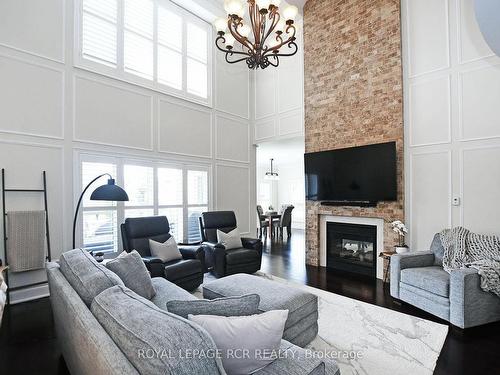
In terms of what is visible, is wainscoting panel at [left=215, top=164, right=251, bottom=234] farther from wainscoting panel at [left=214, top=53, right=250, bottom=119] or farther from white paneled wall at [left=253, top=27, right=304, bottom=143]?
wainscoting panel at [left=214, top=53, right=250, bottom=119]

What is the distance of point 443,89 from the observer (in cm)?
387

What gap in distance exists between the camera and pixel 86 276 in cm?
175

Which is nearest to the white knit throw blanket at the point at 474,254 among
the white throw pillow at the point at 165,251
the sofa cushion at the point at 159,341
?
the sofa cushion at the point at 159,341

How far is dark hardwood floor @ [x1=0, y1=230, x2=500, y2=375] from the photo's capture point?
2.20 meters

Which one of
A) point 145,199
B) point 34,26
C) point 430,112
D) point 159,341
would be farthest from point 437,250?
point 34,26

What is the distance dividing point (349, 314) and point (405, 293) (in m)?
0.75

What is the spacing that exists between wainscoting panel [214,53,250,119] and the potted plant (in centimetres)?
390

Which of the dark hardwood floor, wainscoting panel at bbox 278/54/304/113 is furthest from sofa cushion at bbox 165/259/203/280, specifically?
wainscoting panel at bbox 278/54/304/113

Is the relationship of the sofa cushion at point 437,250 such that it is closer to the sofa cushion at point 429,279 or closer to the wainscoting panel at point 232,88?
the sofa cushion at point 429,279

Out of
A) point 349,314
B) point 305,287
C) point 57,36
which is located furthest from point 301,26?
point 349,314

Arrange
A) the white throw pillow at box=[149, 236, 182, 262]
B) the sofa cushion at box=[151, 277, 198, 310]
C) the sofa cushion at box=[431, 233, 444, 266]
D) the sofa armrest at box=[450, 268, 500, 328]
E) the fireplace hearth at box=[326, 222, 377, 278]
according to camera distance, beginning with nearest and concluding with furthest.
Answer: the sofa cushion at box=[151, 277, 198, 310]
the sofa armrest at box=[450, 268, 500, 328]
the sofa cushion at box=[431, 233, 444, 266]
the white throw pillow at box=[149, 236, 182, 262]
the fireplace hearth at box=[326, 222, 377, 278]

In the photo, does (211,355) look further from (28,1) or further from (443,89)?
(28,1)

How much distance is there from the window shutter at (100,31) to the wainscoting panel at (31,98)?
626 millimetres

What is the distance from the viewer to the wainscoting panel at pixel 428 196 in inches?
152
